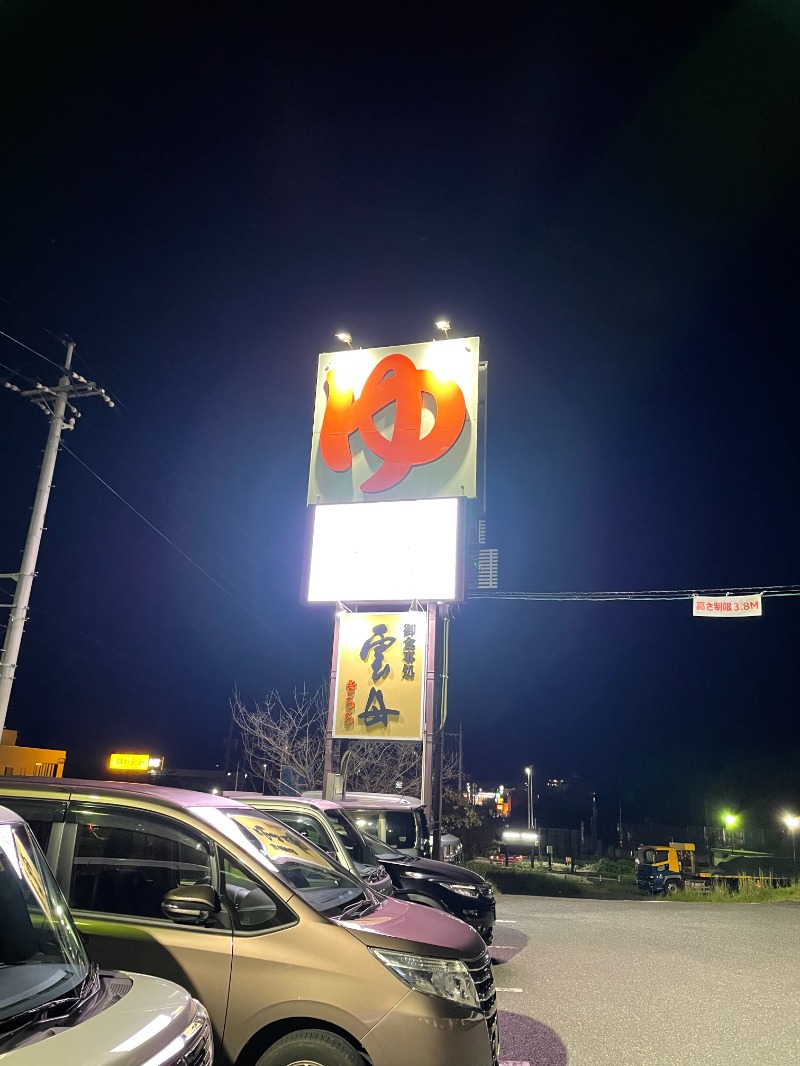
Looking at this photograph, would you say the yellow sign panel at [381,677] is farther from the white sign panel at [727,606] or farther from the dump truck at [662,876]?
the dump truck at [662,876]

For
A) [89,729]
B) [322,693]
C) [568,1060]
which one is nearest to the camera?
[568,1060]

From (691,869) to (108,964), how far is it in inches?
1522

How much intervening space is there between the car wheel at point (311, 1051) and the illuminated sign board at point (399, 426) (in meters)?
15.4

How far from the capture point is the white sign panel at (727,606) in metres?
17.8

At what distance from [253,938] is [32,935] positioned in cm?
129

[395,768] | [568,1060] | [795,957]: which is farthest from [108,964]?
[395,768]

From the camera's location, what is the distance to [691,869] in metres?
36.0

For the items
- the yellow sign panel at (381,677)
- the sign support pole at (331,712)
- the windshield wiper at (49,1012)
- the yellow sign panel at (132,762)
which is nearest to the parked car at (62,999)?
the windshield wiper at (49,1012)

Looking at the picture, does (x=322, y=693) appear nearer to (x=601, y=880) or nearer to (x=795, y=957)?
(x=601, y=880)

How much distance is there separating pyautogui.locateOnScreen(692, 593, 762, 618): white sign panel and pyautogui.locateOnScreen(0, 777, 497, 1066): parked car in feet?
50.7

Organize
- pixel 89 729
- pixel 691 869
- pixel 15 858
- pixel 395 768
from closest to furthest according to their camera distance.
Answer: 1. pixel 15 858
2. pixel 395 768
3. pixel 691 869
4. pixel 89 729

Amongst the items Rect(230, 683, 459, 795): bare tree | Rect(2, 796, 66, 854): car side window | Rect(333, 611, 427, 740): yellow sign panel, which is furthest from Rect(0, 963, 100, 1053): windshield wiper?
Rect(230, 683, 459, 795): bare tree

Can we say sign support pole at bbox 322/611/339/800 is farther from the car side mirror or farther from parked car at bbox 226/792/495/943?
the car side mirror

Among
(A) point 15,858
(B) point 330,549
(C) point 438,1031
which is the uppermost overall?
(B) point 330,549
